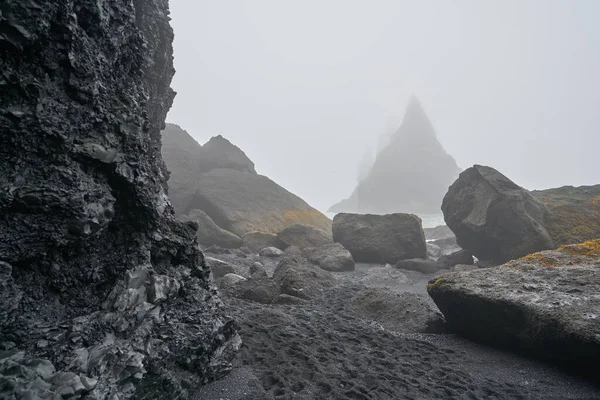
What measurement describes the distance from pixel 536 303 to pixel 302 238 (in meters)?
13.7

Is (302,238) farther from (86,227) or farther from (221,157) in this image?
(221,157)

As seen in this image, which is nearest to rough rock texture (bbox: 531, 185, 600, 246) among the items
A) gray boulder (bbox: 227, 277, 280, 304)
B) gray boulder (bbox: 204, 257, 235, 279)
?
gray boulder (bbox: 227, 277, 280, 304)

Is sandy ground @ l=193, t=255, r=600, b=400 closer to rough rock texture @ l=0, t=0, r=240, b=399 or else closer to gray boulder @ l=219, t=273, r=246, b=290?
rough rock texture @ l=0, t=0, r=240, b=399

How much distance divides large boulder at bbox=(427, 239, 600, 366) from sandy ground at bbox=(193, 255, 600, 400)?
0.35 metres

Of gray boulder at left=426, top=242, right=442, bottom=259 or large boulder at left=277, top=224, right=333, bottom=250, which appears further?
gray boulder at left=426, top=242, right=442, bottom=259

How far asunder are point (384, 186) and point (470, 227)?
93.8 metres

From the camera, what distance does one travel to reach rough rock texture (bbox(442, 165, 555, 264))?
40.0ft

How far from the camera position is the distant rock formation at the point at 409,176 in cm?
9712

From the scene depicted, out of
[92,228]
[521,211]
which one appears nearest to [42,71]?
[92,228]

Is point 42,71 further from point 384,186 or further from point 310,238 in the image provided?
point 384,186

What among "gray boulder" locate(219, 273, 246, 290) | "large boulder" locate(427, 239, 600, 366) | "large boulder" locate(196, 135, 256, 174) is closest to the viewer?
"large boulder" locate(427, 239, 600, 366)

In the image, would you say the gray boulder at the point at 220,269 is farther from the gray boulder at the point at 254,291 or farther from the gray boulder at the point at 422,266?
the gray boulder at the point at 422,266

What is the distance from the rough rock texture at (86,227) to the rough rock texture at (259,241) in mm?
13983

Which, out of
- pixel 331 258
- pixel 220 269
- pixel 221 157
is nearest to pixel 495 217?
pixel 331 258
